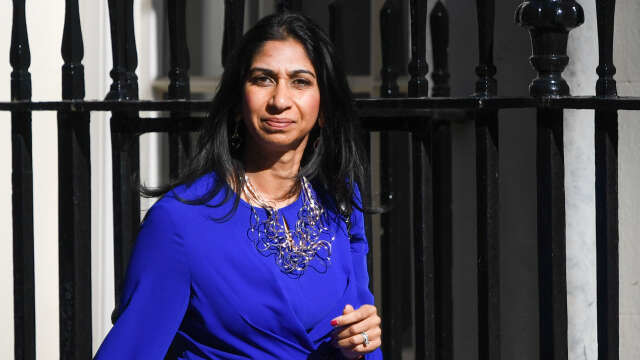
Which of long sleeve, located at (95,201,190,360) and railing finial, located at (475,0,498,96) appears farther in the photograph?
→ railing finial, located at (475,0,498,96)

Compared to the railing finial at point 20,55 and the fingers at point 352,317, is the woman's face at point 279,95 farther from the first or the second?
the railing finial at point 20,55

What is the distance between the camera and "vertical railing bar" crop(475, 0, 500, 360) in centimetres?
310

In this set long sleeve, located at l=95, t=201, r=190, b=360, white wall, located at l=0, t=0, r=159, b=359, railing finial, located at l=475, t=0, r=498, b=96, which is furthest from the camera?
white wall, located at l=0, t=0, r=159, b=359

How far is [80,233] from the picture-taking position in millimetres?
3412

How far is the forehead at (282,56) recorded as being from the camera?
100 inches

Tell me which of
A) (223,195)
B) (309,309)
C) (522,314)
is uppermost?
(223,195)

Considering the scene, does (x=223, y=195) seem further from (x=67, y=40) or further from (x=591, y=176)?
(x=591, y=176)

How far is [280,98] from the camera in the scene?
8.27 feet

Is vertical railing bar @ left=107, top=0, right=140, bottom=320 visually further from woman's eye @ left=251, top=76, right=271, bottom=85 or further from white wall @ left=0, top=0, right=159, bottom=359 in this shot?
white wall @ left=0, top=0, right=159, bottom=359

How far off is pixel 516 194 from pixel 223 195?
2.22 m

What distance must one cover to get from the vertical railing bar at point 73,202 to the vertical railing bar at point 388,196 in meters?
0.78

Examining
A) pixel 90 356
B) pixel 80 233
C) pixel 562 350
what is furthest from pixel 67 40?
pixel 562 350

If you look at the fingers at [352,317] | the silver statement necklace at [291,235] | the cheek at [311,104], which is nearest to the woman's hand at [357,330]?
the fingers at [352,317]

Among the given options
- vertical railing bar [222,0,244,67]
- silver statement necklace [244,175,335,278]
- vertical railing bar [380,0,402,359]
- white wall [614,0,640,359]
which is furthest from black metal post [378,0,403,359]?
white wall [614,0,640,359]
